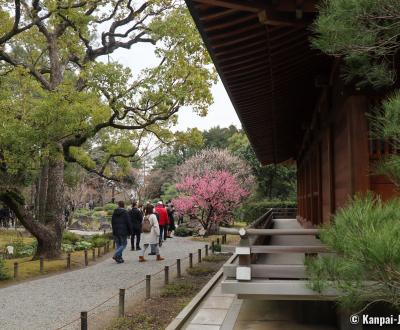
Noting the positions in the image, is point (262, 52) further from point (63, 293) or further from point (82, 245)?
point (82, 245)

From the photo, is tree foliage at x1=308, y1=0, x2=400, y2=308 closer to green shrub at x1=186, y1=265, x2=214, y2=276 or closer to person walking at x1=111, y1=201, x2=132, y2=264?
green shrub at x1=186, y1=265, x2=214, y2=276

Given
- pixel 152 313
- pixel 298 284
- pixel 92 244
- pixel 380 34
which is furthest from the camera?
pixel 92 244

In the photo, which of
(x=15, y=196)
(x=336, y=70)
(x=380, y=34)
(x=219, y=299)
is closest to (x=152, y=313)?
(x=219, y=299)

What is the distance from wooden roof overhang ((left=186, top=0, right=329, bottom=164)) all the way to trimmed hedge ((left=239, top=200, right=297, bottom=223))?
19.9 metres

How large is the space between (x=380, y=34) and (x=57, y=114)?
33.9ft

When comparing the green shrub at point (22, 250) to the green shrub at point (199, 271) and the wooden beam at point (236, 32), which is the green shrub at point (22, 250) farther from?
the wooden beam at point (236, 32)

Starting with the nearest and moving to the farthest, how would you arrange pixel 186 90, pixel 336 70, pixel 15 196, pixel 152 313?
pixel 336 70
pixel 152 313
pixel 15 196
pixel 186 90

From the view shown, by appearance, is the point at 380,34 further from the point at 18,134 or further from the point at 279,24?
the point at 18,134

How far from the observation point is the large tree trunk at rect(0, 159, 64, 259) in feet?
46.3

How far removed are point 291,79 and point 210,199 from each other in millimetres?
18550

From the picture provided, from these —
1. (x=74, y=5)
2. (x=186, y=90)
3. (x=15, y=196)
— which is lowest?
(x=15, y=196)

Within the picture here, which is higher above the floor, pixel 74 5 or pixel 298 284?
pixel 74 5

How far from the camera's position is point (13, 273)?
12469 millimetres

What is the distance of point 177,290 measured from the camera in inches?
369
